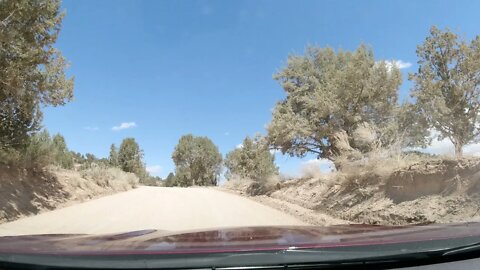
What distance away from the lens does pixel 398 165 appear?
1259cm

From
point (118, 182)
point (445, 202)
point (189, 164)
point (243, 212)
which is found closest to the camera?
point (445, 202)

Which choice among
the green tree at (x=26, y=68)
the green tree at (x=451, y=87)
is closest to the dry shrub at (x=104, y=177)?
the green tree at (x=26, y=68)

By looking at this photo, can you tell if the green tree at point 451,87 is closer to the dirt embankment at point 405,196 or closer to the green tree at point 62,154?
the dirt embankment at point 405,196

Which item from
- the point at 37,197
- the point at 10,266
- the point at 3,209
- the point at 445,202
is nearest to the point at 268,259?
the point at 10,266

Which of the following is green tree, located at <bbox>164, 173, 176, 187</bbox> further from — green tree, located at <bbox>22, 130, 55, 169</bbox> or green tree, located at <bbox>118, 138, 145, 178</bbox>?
green tree, located at <bbox>22, 130, 55, 169</bbox>

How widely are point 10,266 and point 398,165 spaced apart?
11.4 metres

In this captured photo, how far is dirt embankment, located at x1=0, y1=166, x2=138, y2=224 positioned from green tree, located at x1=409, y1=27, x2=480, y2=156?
14.0 meters

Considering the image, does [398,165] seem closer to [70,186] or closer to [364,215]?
[364,215]

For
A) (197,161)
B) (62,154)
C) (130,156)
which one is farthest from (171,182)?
(62,154)

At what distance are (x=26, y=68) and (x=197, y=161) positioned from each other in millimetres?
68987

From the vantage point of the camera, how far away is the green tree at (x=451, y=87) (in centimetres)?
1438

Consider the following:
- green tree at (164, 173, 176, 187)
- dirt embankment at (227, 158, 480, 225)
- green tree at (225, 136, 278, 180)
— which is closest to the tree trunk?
dirt embankment at (227, 158, 480, 225)

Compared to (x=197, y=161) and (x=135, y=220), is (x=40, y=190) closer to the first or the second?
(x=135, y=220)

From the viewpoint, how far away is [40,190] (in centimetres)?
1925
